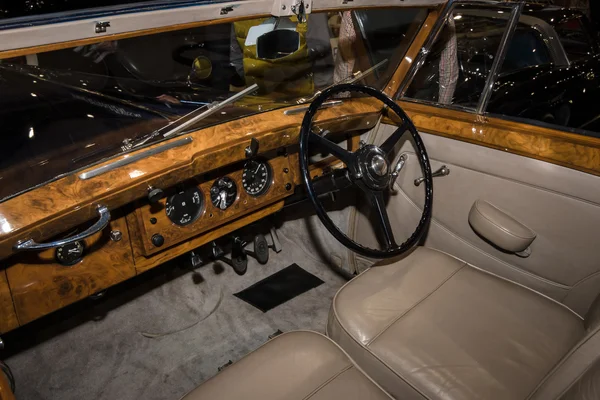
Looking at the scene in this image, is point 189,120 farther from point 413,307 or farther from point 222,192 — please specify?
point 413,307

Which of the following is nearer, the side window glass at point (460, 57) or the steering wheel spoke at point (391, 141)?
the steering wheel spoke at point (391, 141)

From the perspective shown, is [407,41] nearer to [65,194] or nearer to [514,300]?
[514,300]

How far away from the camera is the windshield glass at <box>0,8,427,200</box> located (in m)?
1.47

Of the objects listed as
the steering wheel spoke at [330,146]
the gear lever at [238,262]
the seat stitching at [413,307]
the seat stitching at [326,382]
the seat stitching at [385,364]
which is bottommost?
the gear lever at [238,262]

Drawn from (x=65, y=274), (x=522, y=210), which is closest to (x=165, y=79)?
(x=65, y=274)

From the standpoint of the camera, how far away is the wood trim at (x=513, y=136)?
1.72 m

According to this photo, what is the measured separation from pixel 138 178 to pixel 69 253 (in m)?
0.31

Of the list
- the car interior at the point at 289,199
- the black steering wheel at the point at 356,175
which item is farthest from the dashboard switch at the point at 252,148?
the black steering wheel at the point at 356,175

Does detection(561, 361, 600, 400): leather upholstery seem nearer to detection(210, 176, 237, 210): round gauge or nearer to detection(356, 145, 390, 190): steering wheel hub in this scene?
detection(356, 145, 390, 190): steering wheel hub

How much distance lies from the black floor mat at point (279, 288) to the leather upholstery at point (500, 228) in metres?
1.08

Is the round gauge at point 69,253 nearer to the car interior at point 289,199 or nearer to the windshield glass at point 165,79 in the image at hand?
the car interior at point 289,199

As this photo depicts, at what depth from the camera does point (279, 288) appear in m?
2.72

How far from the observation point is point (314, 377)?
1.39 m

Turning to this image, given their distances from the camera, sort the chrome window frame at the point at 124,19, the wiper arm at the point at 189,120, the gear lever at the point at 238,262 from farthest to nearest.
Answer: the gear lever at the point at 238,262, the wiper arm at the point at 189,120, the chrome window frame at the point at 124,19
